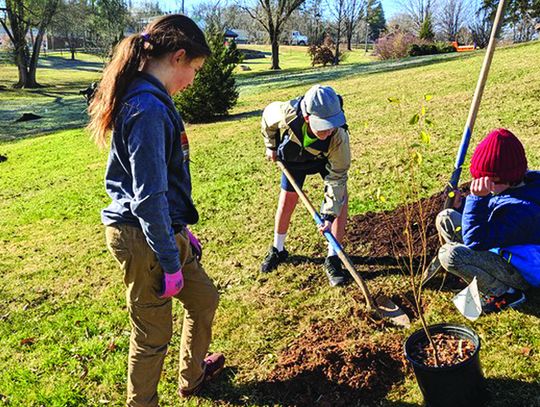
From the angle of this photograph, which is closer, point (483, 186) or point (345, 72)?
point (483, 186)

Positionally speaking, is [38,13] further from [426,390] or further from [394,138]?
[426,390]

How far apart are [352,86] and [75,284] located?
498 inches

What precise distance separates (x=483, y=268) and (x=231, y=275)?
235cm

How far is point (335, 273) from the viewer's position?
14.0 ft

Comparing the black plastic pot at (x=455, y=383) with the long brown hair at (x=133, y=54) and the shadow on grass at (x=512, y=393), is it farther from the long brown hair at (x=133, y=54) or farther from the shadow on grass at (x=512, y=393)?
the long brown hair at (x=133, y=54)

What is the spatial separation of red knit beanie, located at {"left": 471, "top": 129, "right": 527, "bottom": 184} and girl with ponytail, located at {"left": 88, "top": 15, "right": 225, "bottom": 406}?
5.27 ft

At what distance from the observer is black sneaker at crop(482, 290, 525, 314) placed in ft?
11.0

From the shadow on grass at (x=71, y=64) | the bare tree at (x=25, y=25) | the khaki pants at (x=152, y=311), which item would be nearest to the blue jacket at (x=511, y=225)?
the khaki pants at (x=152, y=311)

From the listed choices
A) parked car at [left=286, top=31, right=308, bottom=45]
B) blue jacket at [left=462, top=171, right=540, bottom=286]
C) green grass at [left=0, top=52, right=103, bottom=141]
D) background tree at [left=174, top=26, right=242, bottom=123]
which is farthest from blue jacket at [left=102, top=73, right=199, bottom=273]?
parked car at [left=286, top=31, right=308, bottom=45]

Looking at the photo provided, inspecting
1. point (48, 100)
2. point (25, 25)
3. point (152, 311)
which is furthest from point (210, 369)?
point (25, 25)

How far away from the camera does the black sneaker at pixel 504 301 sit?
11.0ft

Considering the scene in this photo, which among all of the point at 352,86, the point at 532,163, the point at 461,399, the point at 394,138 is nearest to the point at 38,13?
the point at 352,86

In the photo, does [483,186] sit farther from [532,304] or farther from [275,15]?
[275,15]

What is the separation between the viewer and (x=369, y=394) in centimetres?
299
